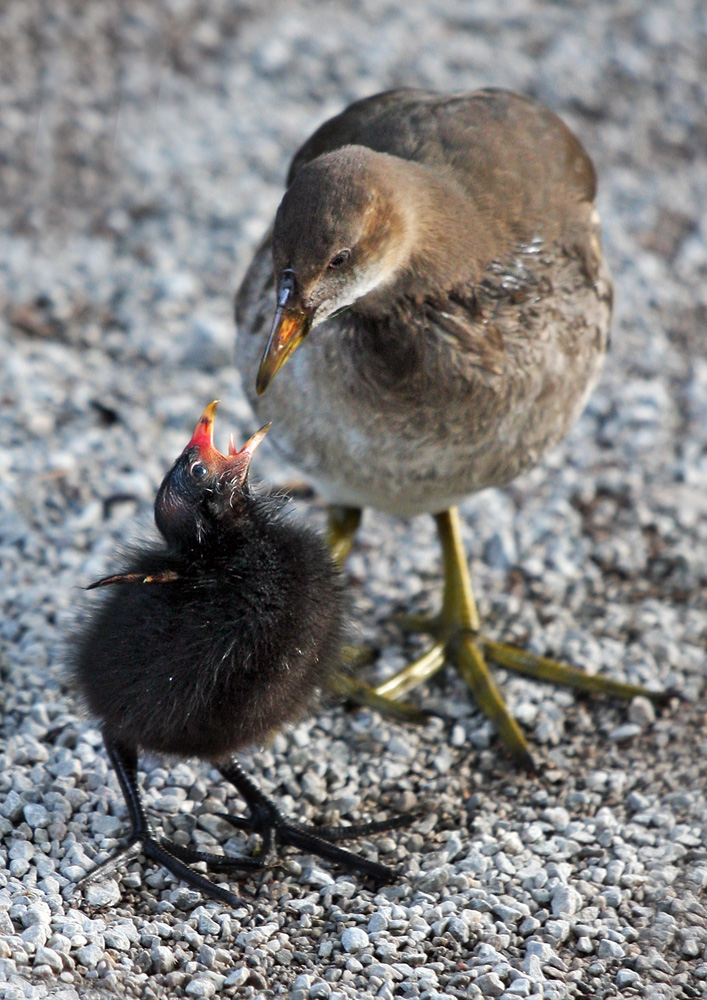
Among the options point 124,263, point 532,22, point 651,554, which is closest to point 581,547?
point 651,554

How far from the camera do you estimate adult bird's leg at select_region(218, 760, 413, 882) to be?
349 centimetres

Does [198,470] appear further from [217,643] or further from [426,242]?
[426,242]

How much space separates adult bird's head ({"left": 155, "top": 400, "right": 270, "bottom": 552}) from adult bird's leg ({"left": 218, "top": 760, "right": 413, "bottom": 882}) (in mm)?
705

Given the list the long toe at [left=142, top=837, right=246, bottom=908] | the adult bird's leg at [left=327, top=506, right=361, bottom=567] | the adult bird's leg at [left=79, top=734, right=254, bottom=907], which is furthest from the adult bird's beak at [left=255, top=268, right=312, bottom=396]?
the adult bird's leg at [left=327, top=506, right=361, bottom=567]

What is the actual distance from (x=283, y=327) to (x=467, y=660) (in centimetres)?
166

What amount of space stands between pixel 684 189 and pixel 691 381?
5.28ft

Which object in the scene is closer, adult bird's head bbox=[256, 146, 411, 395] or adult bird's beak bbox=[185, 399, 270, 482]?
adult bird's head bbox=[256, 146, 411, 395]

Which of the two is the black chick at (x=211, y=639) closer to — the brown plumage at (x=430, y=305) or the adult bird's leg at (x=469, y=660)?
the brown plumage at (x=430, y=305)

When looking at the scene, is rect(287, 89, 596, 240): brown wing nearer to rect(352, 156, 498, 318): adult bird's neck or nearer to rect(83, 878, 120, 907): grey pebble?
rect(352, 156, 498, 318): adult bird's neck

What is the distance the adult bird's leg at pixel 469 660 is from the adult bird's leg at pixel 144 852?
3.35ft

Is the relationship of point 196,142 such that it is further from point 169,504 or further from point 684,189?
point 169,504

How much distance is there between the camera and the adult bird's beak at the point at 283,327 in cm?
333

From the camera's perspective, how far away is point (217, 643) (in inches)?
130

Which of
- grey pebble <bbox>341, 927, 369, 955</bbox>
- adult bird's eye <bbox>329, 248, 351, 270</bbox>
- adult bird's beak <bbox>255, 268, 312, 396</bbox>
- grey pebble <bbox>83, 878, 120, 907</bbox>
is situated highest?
adult bird's eye <bbox>329, 248, 351, 270</bbox>
